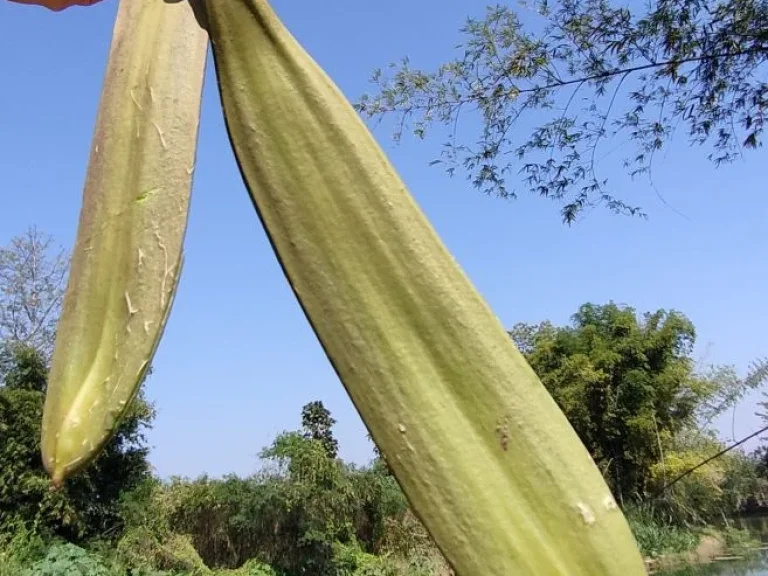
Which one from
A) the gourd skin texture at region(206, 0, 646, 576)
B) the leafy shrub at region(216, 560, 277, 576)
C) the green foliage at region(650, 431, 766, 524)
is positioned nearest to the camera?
the gourd skin texture at region(206, 0, 646, 576)

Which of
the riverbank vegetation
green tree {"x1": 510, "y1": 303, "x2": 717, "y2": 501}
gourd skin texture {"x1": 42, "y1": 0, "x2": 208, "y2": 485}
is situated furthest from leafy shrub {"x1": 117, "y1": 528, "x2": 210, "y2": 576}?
gourd skin texture {"x1": 42, "y1": 0, "x2": 208, "y2": 485}

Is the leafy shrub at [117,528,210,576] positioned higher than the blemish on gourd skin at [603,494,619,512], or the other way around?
the leafy shrub at [117,528,210,576]

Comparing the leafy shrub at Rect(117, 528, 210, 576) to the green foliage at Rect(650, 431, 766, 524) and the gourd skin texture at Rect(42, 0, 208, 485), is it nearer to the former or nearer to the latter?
the green foliage at Rect(650, 431, 766, 524)

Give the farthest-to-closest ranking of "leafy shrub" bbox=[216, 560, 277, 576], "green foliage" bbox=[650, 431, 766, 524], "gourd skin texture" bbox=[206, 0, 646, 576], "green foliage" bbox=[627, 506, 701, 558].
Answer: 1. "green foliage" bbox=[650, 431, 766, 524]
2. "green foliage" bbox=[627, 506, 701, 558]
3. "leafy shrub" bbox=[216, 560, 277, 576]
4. "gourd skin texture" bbox=[206, 0, 646, 576]

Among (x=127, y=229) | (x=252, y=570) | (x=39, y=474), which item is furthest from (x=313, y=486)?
(x=127, y=229)

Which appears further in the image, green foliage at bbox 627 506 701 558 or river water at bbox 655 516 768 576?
green foliage at bbox 627 506 701 558

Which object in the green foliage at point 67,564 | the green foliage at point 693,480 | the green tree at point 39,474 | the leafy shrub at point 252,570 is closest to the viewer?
the green foliage at point 67,564

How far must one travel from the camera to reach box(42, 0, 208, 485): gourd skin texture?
21 centimetres

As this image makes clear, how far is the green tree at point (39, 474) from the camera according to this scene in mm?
7234

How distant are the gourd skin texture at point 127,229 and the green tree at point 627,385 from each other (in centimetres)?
1134

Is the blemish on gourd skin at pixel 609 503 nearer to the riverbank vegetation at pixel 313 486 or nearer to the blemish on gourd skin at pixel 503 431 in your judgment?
the blemish on gourd skin at pixel 503 431

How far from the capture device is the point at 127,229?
0.22 m

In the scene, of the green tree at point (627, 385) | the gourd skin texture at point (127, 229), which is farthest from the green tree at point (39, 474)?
the gourd skin texture at point (127, 229)

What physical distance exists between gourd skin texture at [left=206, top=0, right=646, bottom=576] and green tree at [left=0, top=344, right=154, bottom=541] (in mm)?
7020
